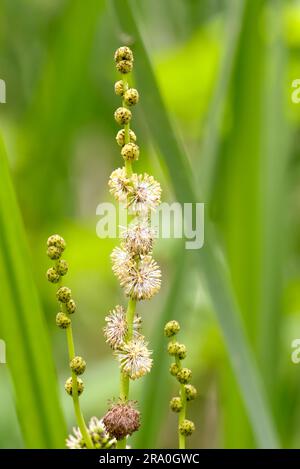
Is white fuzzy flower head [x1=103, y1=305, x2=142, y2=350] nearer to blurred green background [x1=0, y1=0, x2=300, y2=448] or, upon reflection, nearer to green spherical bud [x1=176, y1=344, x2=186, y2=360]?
green spherical bud [x1=176, y1=344, x2=186, y2=360]

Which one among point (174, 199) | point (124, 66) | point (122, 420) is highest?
point (174, 199)

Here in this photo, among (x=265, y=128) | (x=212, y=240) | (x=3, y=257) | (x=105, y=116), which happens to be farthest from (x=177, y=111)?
(x=3, y=257)

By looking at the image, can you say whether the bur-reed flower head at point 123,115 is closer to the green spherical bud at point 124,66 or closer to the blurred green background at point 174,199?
the green spherical bud at point 124,66

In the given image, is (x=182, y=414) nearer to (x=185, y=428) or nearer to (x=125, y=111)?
(x=185, y=428)

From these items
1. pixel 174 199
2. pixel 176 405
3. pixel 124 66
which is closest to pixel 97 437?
pixel 176 405

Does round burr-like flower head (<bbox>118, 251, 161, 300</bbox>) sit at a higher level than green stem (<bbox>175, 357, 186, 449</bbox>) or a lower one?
higher

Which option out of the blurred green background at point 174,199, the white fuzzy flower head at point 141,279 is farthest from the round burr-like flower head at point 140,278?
the blurred green background at point 174,199

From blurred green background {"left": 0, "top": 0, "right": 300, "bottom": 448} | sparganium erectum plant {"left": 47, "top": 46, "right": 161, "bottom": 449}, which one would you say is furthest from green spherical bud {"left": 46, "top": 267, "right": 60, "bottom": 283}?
blurred green background {"left": 0, "top": 0, "right": 300, "bottom": 448}
